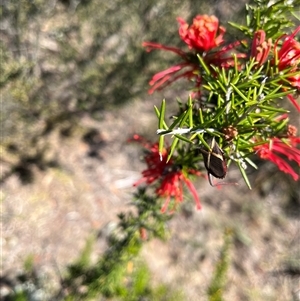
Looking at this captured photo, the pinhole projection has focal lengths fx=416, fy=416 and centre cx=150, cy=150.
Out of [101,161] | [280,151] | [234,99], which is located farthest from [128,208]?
[234,99]

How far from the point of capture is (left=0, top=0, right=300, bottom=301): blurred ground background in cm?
291

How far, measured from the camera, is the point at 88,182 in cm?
317

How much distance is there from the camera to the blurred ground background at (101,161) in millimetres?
2912

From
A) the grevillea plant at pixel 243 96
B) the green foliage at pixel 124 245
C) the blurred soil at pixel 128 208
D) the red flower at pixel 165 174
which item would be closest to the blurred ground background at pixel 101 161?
the blurred soil at pixel 128 208

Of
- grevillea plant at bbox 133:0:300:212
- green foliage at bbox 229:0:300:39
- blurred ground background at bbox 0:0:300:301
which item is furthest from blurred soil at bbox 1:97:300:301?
green foliage at bbox 229:0:300:39

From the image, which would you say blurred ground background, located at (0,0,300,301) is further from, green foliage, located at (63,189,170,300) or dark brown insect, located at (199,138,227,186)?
dark brown insect, located at (199,138,227,186)

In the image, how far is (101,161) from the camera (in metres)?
3.30

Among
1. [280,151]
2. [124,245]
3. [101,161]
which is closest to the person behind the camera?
[280,151]

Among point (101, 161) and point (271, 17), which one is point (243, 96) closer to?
point (271, 17)

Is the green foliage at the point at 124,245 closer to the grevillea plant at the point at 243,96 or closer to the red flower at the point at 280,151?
the grevillea plant at the point at 243,96

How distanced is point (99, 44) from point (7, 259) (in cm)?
175

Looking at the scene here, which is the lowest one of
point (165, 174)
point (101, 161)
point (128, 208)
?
point (128, 208)

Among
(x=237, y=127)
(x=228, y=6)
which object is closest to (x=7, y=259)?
(x=237, y=127)

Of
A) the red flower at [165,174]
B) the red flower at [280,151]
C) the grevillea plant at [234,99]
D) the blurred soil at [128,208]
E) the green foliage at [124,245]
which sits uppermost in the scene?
the grevillea plant at [234,99]
